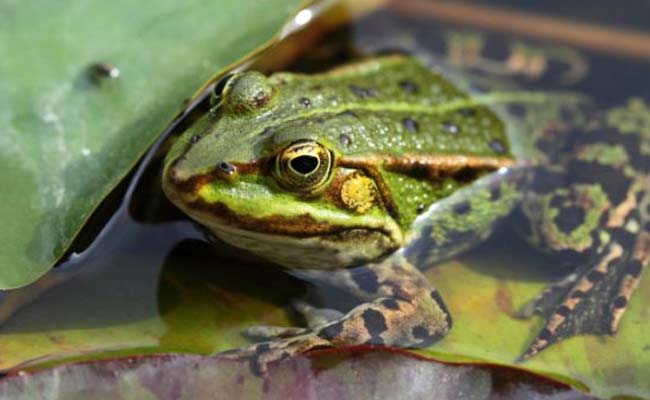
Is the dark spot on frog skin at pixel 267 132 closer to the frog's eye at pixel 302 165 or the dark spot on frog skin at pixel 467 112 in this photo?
the frog's eye at pixel 302 165

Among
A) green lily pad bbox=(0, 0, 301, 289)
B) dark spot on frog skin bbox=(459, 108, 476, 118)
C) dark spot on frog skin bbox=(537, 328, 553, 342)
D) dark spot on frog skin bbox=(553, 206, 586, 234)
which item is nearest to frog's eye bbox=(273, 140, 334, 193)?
green lily pad bbox=(0, 0, 301, 289)

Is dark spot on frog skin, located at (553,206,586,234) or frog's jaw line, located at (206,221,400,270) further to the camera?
dark spot on frog skin, located at (553,206,586,234)

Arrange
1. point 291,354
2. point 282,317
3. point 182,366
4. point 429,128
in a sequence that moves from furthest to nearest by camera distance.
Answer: point 429,128 < point 282,317 < point 291,354 < point 182,366

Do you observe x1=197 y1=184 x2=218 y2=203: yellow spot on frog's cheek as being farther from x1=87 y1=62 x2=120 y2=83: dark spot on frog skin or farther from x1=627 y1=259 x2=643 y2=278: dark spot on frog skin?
x1=627 y1=259 x2=643 y2=278: dark spot on frog skin

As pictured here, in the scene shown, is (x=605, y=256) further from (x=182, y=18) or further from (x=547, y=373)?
(x=182, y=18)

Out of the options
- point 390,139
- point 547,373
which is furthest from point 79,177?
point 547,373

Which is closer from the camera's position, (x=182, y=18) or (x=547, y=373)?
(x=547, y=373)
